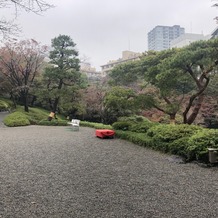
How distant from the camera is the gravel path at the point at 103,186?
3.22 m

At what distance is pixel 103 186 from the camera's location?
423 centimetres

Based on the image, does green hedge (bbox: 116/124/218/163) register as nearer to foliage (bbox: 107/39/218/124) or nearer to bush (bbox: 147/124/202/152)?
bush (bbox: 147/124/202/152)

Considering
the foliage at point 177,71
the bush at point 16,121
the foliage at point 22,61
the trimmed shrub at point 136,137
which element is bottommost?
the trimmed shrub at point 136,137

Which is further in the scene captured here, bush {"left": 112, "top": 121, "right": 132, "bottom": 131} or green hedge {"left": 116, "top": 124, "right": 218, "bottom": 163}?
bush {"left": 112, "top": 121, "right": 132, "bottom": 131}

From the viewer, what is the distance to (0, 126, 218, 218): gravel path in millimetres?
3221

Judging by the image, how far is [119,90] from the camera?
11.3m

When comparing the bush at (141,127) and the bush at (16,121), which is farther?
the bush at (16,121)

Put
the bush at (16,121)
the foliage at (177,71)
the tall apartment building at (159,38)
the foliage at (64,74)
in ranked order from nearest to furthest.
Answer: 1. the foliage at (177,71)
2. the bush at (16,121)
3. the foliage at (64,74)
4. the tall apartment building at (159,38)

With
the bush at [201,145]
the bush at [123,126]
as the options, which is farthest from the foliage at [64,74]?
the bush at [201,145]

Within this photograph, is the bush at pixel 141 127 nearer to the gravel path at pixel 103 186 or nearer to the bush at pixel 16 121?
the gravel path at pixel 103 186

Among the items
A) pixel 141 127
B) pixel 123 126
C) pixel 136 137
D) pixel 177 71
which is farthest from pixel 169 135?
pixel 123 126

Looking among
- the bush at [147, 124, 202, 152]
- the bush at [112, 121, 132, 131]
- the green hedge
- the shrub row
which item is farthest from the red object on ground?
the bush at [147, 124, 202, 152]

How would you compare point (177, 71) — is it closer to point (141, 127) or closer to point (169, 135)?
point (141, 127)

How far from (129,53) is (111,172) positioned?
2022 inches
